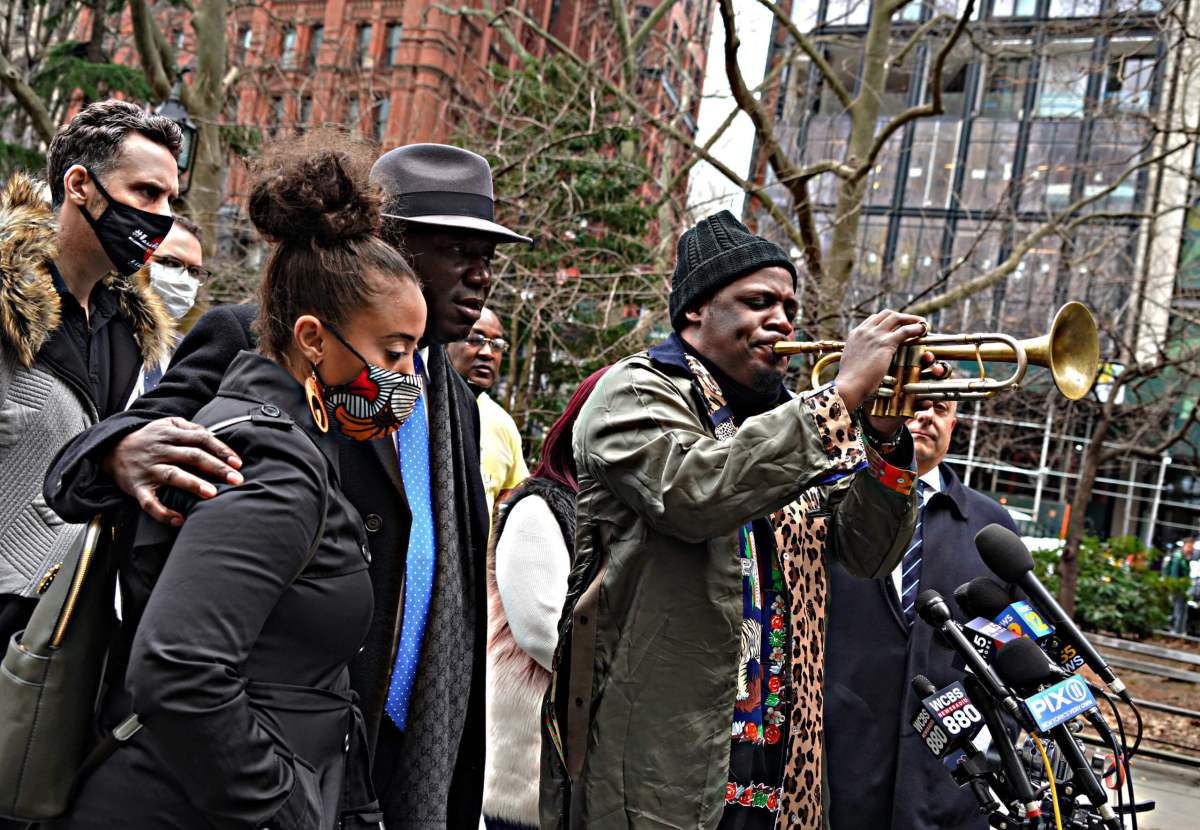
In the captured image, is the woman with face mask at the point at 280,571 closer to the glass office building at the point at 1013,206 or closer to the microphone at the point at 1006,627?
the microphone at the point at 1006,627

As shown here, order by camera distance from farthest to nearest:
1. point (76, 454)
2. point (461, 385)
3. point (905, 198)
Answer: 1. point (905, 198)
2. point (461, 385)
3. point (76, 454)

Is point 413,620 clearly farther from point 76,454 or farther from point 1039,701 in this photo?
point 1039,701

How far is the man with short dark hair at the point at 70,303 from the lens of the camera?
275 centimetres

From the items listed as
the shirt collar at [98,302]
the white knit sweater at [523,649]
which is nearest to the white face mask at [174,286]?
the shirt collar at [98,302]

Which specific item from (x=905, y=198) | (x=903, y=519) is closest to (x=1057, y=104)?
(x=905, y=198)

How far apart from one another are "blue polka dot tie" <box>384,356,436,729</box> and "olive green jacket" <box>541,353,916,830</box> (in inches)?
16.0

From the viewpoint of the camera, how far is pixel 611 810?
8.25ft

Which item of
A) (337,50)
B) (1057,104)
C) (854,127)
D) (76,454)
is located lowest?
(76,454)

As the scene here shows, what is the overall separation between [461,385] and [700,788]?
1303 mm

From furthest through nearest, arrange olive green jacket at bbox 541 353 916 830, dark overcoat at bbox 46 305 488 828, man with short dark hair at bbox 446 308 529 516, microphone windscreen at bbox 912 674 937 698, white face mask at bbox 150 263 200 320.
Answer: man with short dark hair at bbox 446 308 529 516
white face mask at bbox 150 263 200 320
microphone windscreen at bbox 912 674 937 698
olive green jacket at bbox 541 353 916 830
dark overcoat at bbox 46 305 488 828

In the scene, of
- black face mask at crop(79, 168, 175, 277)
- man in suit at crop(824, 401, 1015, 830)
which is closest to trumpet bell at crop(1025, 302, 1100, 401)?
man in suit at crop(824, 401, 1015, 830)

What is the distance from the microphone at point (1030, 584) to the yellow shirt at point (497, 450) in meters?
2.98

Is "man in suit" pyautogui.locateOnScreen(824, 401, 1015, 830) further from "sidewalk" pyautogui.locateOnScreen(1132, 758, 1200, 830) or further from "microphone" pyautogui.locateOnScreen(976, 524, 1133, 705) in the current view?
"sidewalk" pyautogui.locateOnScreen(1132, 758, 1200, 830)

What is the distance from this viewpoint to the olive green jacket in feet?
8.08
